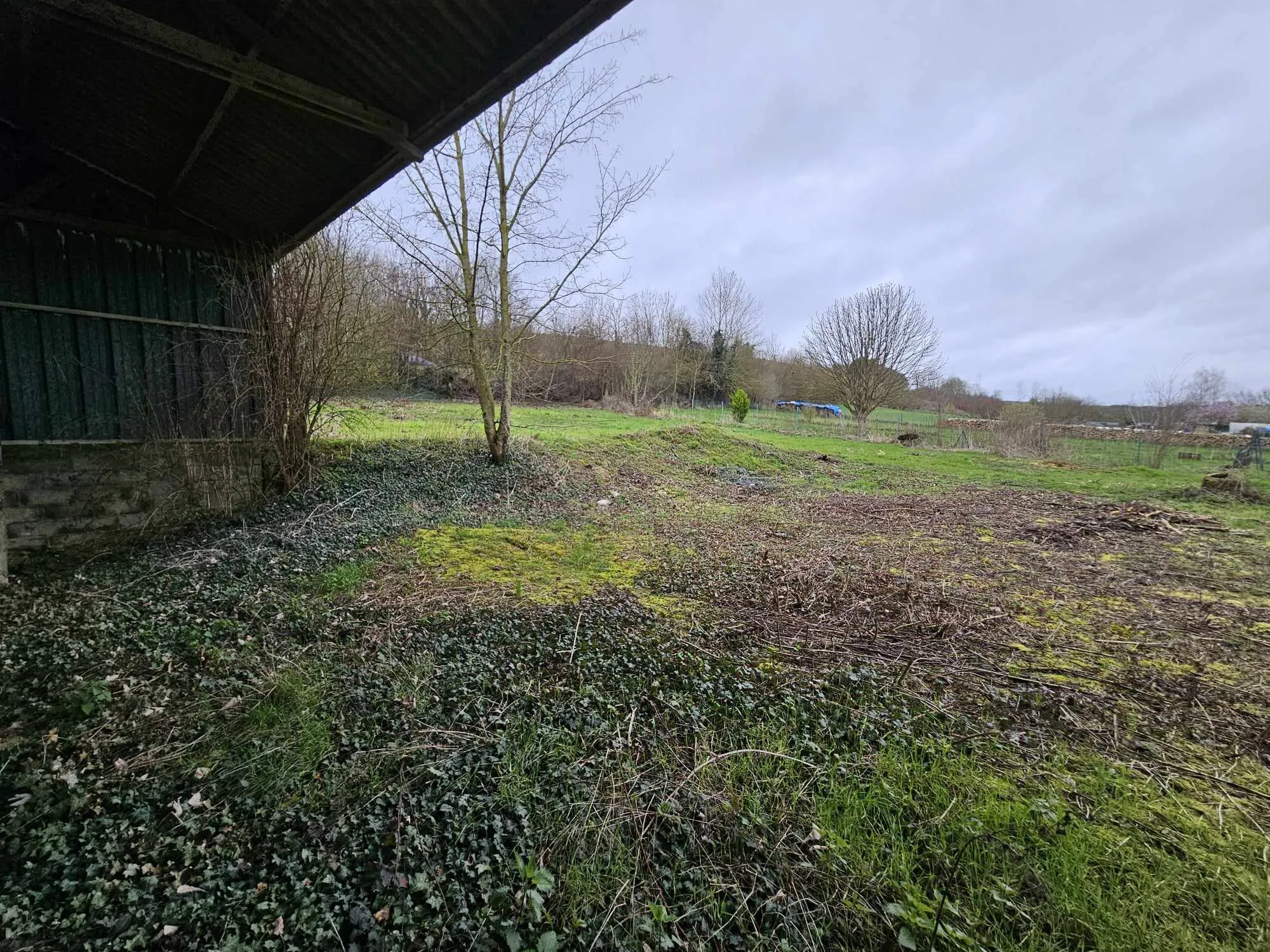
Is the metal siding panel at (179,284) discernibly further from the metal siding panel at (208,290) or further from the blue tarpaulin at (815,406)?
the blue tarpaulin at (815,406)

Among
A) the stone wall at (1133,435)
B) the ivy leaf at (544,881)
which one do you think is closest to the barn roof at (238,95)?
the ivy leaf at (544,881)

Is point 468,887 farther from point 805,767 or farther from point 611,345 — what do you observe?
point 611,345

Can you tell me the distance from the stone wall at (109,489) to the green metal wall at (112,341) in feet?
0.60

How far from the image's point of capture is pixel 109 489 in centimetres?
516

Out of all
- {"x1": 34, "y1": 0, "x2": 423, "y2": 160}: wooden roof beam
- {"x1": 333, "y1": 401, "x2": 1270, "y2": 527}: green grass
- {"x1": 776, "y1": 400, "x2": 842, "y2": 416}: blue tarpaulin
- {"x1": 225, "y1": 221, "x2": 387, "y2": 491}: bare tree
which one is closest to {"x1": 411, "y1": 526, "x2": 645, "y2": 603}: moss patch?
{"x1": 225, "y1": 221, "x2": 387, "y2": 491}: bare tree

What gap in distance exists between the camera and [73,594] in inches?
148

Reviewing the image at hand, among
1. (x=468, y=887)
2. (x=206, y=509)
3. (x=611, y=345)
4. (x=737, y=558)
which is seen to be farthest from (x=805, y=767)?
(x=611, y=345)

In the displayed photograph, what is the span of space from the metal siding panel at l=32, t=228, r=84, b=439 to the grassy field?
4.94 ft

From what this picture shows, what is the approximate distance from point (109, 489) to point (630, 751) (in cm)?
625

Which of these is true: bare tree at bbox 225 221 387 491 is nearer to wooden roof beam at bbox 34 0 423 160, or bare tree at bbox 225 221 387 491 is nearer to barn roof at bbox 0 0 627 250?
barn roof at bbox 0 0 627 250


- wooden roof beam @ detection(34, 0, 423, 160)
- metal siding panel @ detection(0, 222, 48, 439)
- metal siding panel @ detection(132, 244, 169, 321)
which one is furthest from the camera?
metal siding panel @ detection(132, 244, 169, 321)

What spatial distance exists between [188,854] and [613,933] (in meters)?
1.48

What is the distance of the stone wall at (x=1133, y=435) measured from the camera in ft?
51.0

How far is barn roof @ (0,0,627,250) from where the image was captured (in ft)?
9.02
